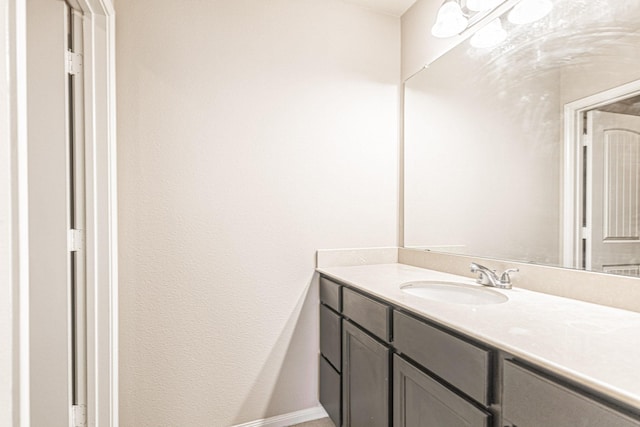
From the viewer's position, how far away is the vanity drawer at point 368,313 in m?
1.30

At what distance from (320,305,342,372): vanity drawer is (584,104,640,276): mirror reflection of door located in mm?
1122

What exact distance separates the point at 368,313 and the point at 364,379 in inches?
12.2

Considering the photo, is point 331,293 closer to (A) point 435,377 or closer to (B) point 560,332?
(A) point 435,377

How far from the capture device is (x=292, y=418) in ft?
6.32

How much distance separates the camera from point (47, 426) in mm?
1328

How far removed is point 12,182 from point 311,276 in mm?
1537

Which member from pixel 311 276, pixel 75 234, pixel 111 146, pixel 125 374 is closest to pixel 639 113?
pixel 311 276

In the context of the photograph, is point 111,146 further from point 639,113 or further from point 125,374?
point 639,113

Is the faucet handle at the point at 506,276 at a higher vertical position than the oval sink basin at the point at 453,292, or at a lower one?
higher

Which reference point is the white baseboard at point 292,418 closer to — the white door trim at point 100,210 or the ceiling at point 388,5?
the white door trim at point 100,210

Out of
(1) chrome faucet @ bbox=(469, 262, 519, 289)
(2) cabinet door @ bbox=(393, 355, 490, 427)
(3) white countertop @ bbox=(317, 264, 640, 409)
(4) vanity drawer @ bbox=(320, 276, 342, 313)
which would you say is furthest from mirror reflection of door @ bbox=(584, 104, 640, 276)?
(4) vanity drawer @ bbox=(320, 276, 342, 313)

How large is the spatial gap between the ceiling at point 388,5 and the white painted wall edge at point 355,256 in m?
1.56

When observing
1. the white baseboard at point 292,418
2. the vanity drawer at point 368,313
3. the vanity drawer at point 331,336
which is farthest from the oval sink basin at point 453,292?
the white baseboard at point 292,418

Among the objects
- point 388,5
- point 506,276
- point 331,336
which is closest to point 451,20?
point 388,5
